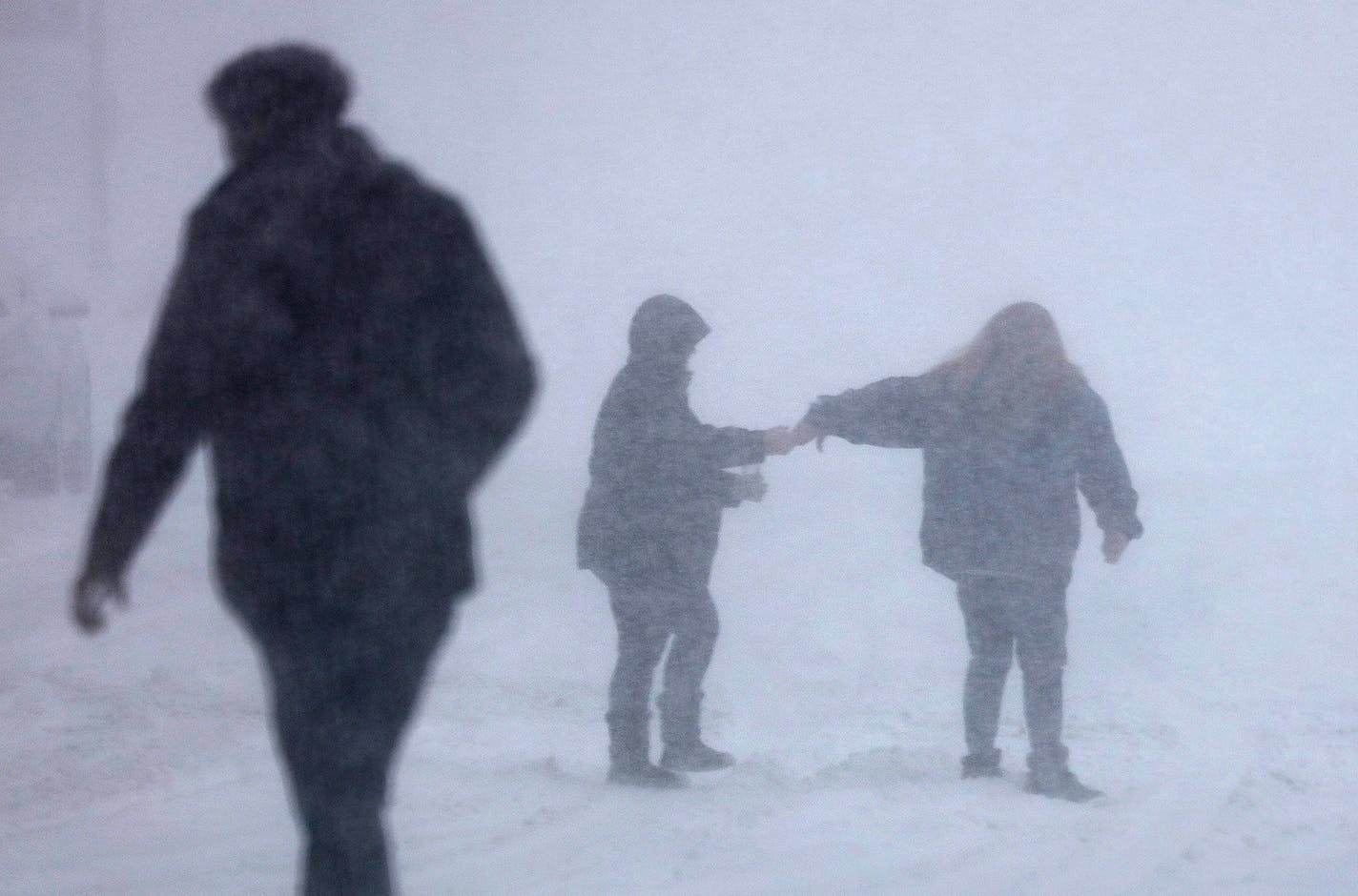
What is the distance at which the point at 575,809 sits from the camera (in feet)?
14.1

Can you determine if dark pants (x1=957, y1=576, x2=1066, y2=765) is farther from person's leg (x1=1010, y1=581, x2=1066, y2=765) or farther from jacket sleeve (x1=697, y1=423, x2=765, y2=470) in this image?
jacket sleeve (x1=697, y1=423, x2=765, y2=470)

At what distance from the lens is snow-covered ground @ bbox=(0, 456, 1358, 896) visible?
3.66 metres

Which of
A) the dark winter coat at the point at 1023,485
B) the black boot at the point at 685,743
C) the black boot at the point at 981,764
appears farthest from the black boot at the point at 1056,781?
the black boot at the point at 685,743

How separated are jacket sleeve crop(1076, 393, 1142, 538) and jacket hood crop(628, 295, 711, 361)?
1.34 metres

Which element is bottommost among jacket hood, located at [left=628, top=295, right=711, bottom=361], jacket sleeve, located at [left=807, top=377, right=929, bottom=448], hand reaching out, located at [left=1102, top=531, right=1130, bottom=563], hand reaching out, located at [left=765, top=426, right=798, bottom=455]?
hand reaching out, located at [left=1102, top=531, right=1130, bottom=563]

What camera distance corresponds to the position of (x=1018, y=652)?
16.2ft

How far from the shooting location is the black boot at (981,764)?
4.80 metres

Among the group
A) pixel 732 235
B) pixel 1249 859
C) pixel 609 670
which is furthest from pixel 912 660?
pixel 732 235

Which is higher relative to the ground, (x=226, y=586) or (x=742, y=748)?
(x=226, y=586)

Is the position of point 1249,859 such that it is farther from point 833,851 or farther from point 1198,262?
point 1198,262

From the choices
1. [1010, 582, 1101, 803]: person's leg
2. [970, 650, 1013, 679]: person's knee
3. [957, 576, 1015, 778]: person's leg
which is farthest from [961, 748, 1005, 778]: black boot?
[970, 650, 1013, 679]: person's knee

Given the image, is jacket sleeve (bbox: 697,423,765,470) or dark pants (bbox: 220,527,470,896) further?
jacket sleeve (bbox: 697,423,765,470)

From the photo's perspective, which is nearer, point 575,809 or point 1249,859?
point 1249,859

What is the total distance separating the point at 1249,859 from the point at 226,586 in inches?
111
